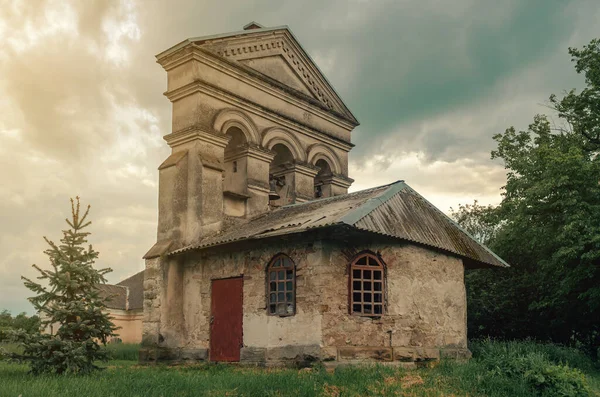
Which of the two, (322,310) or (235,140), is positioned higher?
(235,140)

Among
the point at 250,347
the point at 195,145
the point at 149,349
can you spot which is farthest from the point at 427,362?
→ the point at 195,145

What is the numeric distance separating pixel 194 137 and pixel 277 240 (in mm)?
4734

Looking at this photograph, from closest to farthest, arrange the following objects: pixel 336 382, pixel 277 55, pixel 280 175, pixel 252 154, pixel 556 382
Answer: pixel 336 382
pixel 556 382
pixel 252 154
pixel 280 175
pixel 277 55

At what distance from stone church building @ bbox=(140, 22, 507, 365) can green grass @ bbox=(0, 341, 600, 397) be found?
159cm

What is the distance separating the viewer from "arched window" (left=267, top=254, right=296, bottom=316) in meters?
14.4

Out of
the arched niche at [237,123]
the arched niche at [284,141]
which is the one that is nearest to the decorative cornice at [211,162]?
the arched niche at [237,123]

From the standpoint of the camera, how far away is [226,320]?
15.9m

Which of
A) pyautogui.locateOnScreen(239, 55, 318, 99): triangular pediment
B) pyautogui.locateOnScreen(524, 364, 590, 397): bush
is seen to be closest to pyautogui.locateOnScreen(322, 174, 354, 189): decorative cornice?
pyautogui.locateOnScreen(239, 55, 318, 99): triangular pediment

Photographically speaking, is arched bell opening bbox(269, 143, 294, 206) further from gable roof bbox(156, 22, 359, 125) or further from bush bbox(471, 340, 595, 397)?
bush bbox(471, 340, 595, 397)

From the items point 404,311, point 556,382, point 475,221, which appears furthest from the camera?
point 475,221

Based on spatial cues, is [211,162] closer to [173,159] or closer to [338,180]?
[173,159]

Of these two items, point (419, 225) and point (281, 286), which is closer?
point (281, 286)

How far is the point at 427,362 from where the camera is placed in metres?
14.6

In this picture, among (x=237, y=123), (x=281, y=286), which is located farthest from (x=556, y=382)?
(x=237, y=123)
